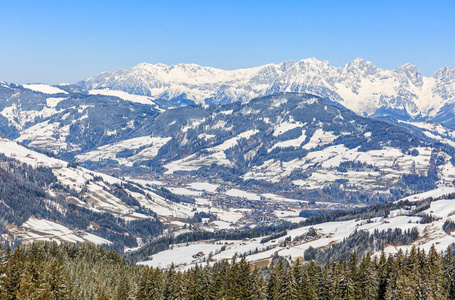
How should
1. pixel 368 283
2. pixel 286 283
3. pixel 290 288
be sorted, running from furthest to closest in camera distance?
pixel 368 283 < pixel 286 283 < pixel 290 288

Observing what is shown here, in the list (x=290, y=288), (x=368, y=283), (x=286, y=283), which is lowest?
(x=368, y=283)

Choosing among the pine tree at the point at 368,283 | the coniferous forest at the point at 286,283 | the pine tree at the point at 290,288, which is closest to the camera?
the coniferous forest at the point at 286,283

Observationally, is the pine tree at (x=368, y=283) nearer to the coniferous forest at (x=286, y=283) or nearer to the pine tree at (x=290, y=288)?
the coniferous forest at (x=286, y=283)

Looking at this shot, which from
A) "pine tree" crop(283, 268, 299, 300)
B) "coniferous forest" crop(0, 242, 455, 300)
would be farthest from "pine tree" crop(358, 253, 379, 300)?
"pine tree" crop(283, 268, 299, 300)

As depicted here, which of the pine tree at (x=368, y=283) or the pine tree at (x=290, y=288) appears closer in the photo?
the pine tree at (x=290, y=288)

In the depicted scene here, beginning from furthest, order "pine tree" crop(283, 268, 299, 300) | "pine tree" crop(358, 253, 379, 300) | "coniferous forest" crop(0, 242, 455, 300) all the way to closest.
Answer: "pine tree" crop(358, 253, 379, 300)
"pine tree" crop(283, 268, 299, 300)
"coniferous forest" crop(0, 242, 455, 300)

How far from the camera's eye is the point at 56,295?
103000mm

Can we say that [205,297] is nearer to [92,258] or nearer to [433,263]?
[433,263]

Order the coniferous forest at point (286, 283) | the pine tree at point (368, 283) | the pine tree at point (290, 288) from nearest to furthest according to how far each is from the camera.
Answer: the coniferous forest at point (286, 283), the pine tree at point (290, 288), the pine tree at point (368, 283)

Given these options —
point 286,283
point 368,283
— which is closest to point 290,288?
point 286,283

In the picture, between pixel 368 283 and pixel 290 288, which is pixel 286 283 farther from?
pixel 368 283

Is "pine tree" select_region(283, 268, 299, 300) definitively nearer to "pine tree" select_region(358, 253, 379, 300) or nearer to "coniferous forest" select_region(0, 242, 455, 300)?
"coniferous forest" select_region(0, 242, 455, 300)

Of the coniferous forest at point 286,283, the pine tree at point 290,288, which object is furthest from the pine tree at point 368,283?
the pine tree at point 290,288

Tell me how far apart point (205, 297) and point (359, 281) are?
35294 mm
